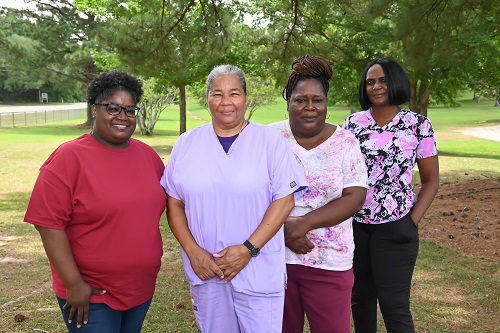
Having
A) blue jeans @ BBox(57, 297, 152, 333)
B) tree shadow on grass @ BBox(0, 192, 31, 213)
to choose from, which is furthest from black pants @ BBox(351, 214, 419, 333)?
tree shadow on grass @ BBox(0, 192, 31, 213)

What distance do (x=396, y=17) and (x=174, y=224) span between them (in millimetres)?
6504

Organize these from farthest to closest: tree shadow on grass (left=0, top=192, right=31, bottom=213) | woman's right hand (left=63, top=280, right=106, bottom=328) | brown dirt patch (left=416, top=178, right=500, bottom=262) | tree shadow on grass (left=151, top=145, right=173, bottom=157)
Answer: tree shadow on grass (left=151, top=145, right=173, bottom=157), tree shadow on grass (left=0, top=192, right=31, bottom=213), brown dirt patch (left=416, top=178, right=500, bottom=262), woman's right hand (left=63, top=280, right=106, bottom=328)

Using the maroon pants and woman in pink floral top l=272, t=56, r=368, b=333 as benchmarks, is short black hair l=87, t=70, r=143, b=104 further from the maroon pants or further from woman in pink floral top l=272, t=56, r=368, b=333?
Result: the maroon pants

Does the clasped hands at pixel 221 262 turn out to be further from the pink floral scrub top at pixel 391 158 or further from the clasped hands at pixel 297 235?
the pink floral scrub top at pixel 391 158

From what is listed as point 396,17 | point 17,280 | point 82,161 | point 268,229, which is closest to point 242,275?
point 268,229

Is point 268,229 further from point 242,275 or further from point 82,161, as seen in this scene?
point 82,161

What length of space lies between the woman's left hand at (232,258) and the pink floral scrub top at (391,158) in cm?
100

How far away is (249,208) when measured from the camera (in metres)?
2.58

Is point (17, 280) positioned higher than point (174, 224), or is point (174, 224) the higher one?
point (174, 224)

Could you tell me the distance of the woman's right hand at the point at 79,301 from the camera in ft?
8.23

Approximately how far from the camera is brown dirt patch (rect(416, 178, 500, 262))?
22.4ft

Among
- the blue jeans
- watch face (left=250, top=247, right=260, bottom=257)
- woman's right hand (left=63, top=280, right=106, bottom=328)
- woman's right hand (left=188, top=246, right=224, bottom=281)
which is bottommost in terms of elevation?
the blue jeans

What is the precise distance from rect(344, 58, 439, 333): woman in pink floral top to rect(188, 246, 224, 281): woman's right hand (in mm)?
1099

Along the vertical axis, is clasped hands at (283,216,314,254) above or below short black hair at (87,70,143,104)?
below
